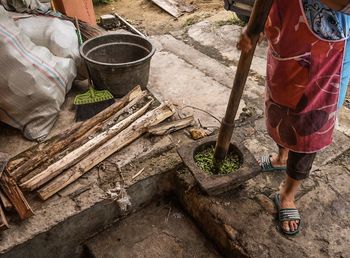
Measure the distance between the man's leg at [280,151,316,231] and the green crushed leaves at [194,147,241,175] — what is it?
38cm

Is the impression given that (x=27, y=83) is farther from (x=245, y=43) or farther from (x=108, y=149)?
(x=245, y=43)

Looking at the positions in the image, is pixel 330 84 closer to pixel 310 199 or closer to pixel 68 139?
pixel 310 199

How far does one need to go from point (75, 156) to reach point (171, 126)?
0.84 meters

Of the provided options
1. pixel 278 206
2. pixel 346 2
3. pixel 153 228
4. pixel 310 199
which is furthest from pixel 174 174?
pixel 346 2

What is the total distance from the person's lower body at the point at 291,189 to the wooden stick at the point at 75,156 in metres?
1.35

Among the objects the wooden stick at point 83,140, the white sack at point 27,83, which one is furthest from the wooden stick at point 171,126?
the white sack at point 27,83

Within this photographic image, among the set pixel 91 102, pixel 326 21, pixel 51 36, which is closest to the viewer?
pixel 326 21

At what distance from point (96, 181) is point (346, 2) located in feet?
6.46

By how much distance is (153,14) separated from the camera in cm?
595

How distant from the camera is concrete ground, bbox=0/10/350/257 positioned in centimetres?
227

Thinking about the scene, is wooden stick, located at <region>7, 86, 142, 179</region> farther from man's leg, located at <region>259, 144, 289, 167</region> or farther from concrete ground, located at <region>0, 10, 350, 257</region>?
man's leg, located at <region>259, 144, 289, 167</region>

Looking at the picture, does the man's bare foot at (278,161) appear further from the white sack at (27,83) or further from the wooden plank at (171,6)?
the wooden plank at (171,6)

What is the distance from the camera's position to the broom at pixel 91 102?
3.15 m

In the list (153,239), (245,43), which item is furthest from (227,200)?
(245,43)
